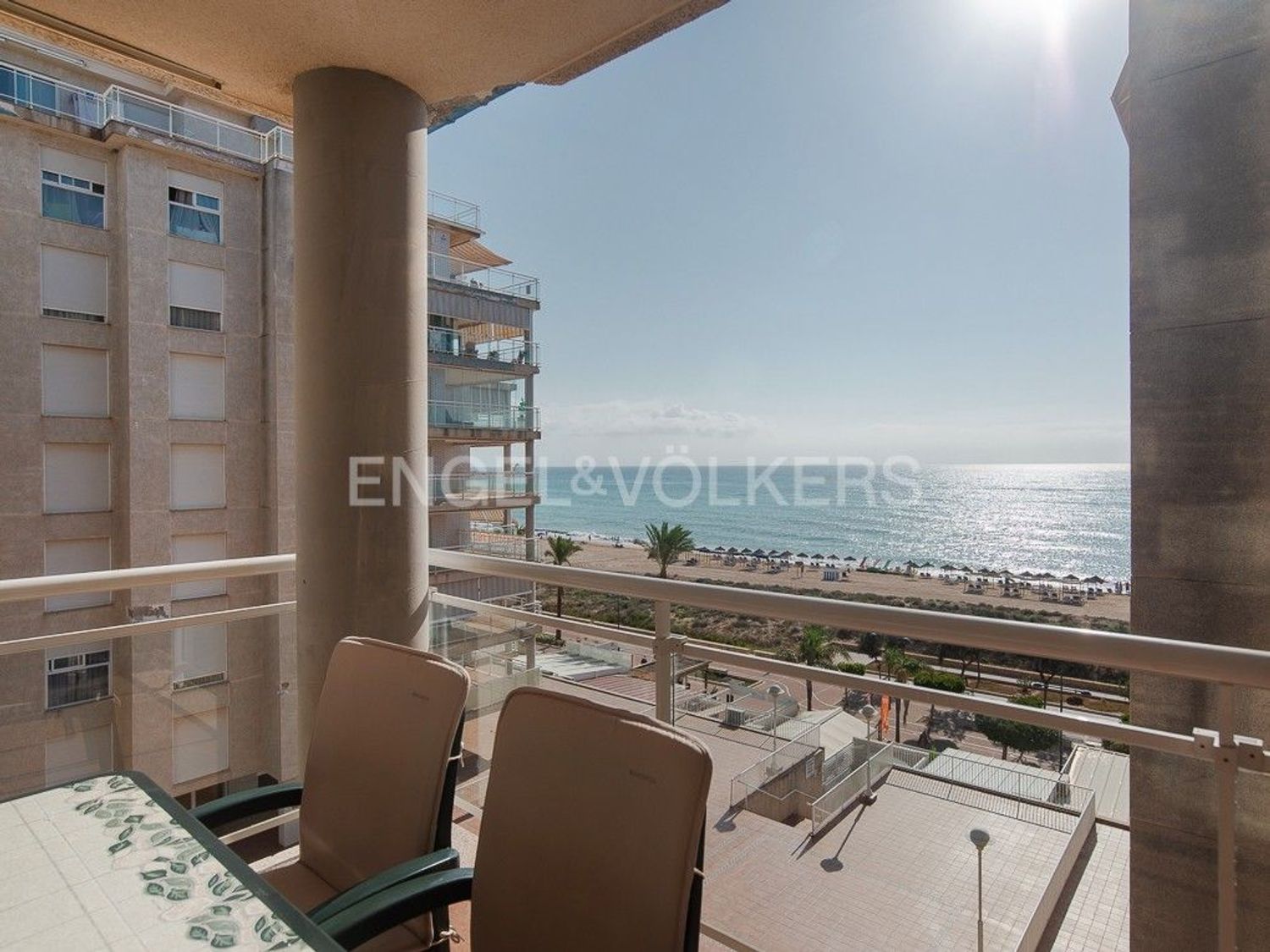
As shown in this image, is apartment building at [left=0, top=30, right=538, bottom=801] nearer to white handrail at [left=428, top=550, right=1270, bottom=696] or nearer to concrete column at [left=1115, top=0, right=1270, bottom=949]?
white handrail at [left=428, top=550, right=1270, bottom=696]

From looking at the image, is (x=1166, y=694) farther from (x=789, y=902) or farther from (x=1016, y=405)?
(x=1016, y=405)

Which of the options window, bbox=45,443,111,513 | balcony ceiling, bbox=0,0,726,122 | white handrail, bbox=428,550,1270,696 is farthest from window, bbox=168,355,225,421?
white handrail, bbox=428,550,1270,696

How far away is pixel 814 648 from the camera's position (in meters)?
1.93

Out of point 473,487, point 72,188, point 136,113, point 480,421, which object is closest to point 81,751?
point 72,188

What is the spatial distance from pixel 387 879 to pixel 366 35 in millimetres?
2239

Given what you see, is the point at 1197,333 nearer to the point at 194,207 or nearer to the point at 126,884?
the point at 126,884

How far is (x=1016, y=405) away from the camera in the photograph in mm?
32188

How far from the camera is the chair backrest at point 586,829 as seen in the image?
83 cm

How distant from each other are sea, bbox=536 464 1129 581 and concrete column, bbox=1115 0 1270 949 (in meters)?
15.7

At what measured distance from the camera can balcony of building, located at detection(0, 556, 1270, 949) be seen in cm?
127

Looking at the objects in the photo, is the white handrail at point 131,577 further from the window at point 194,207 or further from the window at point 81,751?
the window at point 194,207

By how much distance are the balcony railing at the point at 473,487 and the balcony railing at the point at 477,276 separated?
3020mm

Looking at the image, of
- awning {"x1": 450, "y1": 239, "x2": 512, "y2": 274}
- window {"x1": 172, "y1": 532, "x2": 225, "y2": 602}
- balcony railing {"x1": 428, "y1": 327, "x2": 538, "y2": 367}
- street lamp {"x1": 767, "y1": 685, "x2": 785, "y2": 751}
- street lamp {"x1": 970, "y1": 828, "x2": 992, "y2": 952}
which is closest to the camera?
street lamp {"x1": 970, "y1": 828, "x2": 992, "y2": 952}

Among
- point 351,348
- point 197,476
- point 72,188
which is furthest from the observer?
point 197,476
